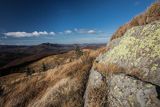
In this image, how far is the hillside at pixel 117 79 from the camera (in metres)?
11.8

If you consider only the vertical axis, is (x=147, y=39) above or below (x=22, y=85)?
above

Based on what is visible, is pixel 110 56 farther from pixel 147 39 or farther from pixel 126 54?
pixel 147 39

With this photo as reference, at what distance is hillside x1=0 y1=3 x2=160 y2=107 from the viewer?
38.8 ft

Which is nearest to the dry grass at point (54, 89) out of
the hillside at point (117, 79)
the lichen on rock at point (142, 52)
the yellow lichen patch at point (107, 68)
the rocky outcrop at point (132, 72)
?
the hillside at point (117, 79)

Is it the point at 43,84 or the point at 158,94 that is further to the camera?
Result: the point at 43,84

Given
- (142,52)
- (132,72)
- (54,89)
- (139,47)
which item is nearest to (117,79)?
(132,72)

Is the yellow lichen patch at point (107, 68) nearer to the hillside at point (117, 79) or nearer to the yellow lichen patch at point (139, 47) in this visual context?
the hillside at point (117, 79)

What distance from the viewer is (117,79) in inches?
542

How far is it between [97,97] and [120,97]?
111 inches

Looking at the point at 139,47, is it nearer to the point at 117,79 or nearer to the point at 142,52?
the point at 142,52

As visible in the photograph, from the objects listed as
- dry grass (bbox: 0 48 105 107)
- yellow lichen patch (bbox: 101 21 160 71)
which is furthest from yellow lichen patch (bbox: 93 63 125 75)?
dry grass (bbox: 0 48 105 107)

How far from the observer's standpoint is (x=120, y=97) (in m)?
13.0

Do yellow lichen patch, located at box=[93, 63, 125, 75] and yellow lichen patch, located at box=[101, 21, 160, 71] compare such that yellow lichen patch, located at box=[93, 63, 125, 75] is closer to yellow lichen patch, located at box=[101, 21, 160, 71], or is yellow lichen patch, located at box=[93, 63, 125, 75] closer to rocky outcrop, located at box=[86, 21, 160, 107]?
rocky outcrop, located at box=[86, 21, 160, 107]

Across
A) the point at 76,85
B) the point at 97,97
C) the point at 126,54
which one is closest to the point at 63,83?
the point at 76,85
